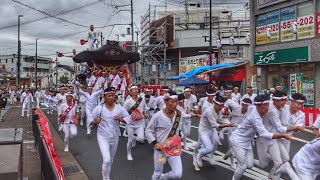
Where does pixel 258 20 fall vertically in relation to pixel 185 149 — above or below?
above

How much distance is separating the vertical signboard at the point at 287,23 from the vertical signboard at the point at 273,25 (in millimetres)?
382

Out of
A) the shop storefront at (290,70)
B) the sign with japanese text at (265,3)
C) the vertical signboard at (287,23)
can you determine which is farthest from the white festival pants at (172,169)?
the sign with japanese text at (265,3)

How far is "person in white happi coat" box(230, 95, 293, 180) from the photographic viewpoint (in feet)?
20.6

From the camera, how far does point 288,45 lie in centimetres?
1989

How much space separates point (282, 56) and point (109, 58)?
10102 mm

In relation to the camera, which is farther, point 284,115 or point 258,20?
point 258,20

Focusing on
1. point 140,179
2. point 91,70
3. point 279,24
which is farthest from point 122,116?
point 279,24

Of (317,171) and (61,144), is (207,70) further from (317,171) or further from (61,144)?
(317,171)

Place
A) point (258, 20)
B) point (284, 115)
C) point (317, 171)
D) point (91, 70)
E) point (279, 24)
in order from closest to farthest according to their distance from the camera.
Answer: point (317, 171)
point (284, 115)
point (91, 70)
point (279, 24)
point (258, 20)

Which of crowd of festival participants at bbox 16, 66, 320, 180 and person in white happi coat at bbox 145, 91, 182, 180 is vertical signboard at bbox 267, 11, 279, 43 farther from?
person in white happi coat at bbox 145, 91, 182, 180

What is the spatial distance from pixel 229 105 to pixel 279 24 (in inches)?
468

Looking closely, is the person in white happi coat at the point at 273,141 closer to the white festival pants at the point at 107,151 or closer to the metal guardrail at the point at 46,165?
the white festival pants at the point at 107,151

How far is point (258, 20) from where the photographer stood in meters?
22.5

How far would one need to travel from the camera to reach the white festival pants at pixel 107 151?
21.7ft
